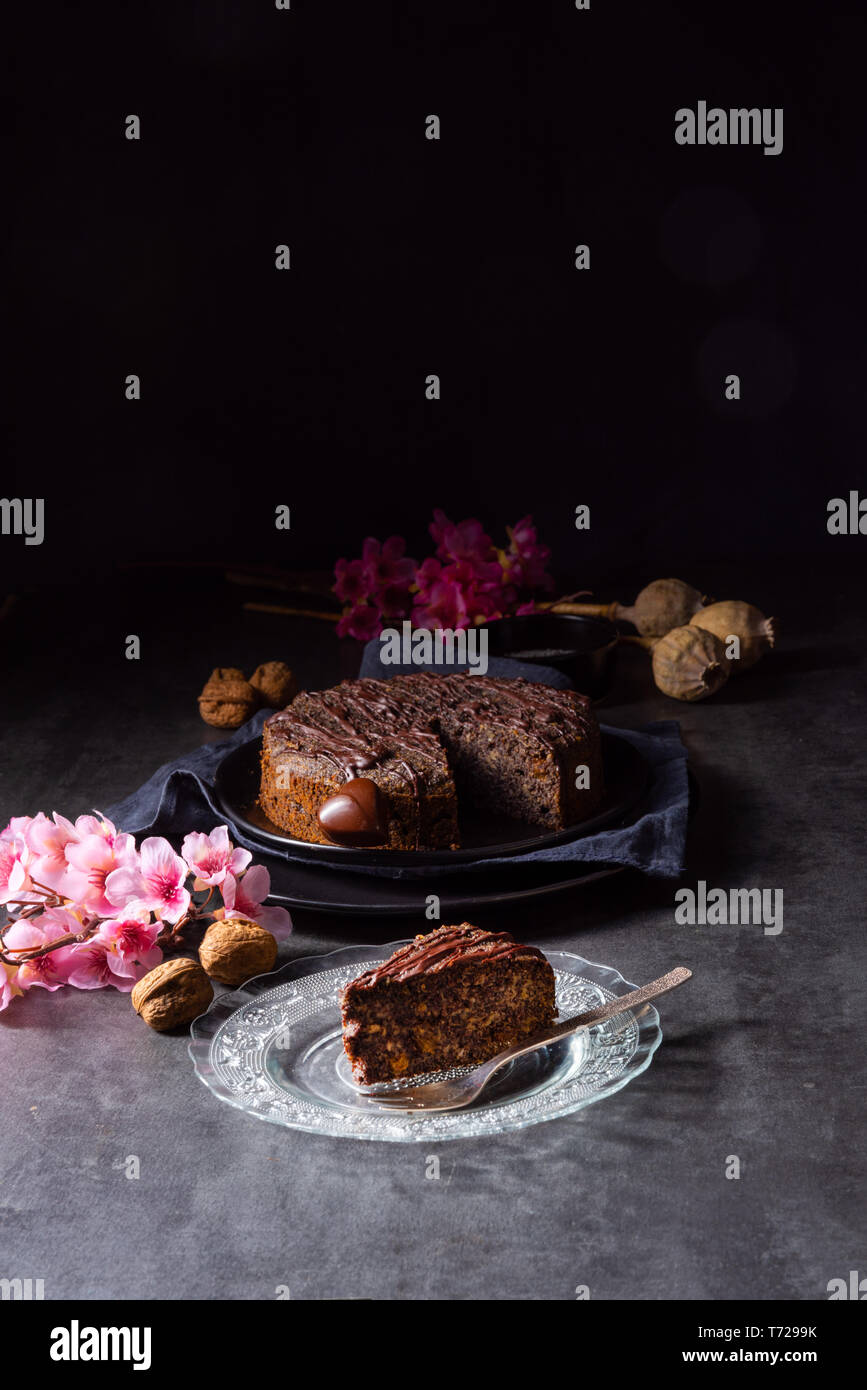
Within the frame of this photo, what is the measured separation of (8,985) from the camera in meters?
2.25

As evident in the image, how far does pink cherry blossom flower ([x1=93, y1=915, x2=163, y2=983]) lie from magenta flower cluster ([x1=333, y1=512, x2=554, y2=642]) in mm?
1655

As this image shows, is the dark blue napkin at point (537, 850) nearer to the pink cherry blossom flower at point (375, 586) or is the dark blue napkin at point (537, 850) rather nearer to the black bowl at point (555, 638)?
the black bowl at point (555, 638)

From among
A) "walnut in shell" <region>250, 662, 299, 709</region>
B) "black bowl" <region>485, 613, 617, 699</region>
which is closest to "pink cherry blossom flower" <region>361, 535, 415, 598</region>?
"black bowl" <region>485, 613, 617, 699</region>

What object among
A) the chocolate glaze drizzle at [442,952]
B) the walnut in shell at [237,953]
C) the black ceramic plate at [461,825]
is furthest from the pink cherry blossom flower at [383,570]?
the chocolate glaze drizzle at [442,952]

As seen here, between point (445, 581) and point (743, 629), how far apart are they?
765 mm

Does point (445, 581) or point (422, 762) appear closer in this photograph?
point (422, 762)

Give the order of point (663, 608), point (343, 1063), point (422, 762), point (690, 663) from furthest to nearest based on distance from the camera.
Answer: point (663, 608), point (690, 663), point (422, 762), point (343, 1063)

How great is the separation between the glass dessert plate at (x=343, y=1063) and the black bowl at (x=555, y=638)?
149 centimetres

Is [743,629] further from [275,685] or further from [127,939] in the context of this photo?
[127,939]

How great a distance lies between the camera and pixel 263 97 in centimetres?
477

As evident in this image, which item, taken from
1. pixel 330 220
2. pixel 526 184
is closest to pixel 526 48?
pixel 526 184

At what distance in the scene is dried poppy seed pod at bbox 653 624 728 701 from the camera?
362 cm

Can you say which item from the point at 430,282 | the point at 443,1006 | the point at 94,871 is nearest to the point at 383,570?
the point at 430,282

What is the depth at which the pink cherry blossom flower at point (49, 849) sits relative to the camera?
2.32 meters
